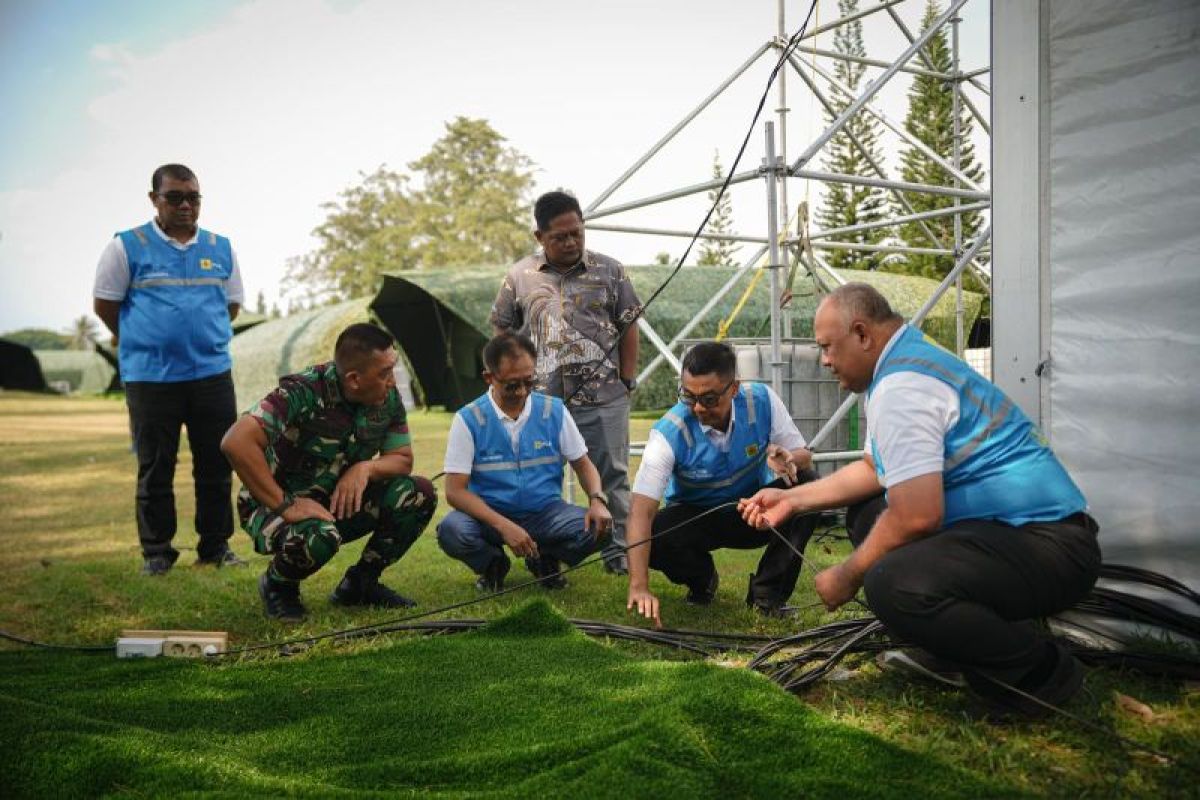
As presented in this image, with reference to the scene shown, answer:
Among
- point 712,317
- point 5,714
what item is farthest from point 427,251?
point 5,714

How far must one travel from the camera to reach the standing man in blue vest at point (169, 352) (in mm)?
4672

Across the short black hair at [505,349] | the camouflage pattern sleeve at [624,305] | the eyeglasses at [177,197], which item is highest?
the eyeglasses at [177,197]

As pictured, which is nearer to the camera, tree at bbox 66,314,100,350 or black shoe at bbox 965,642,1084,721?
black shoe at bbox 965,642,1084,721

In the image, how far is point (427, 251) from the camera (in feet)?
118

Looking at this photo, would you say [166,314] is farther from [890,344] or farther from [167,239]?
[890,344]

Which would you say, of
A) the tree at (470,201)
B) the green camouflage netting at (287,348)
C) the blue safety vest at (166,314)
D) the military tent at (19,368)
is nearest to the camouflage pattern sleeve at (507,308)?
the blue safety vest at (166,314)

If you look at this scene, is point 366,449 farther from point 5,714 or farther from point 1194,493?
point 1194,493

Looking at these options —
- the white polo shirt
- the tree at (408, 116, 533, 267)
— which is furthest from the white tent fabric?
the tree at (408, 116, 533, 267)

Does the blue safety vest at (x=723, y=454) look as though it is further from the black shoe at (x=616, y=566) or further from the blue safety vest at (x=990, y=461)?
the blue safety vest at (x=990, y=461)

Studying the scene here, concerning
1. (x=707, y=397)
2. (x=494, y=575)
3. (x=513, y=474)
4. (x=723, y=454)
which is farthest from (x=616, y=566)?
(x=707, y=397)

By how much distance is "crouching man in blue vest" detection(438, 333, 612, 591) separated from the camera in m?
4.01

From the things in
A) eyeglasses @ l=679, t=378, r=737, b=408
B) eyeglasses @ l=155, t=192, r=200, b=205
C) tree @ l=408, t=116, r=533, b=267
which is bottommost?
eyeglasses @ l=679, t=378, r=737, b=408

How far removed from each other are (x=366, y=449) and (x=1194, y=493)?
3.02 m

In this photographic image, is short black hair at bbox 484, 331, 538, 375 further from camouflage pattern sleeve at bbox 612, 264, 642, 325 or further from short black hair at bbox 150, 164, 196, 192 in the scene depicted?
short black hair at bbox 150, 164, 196, 192
